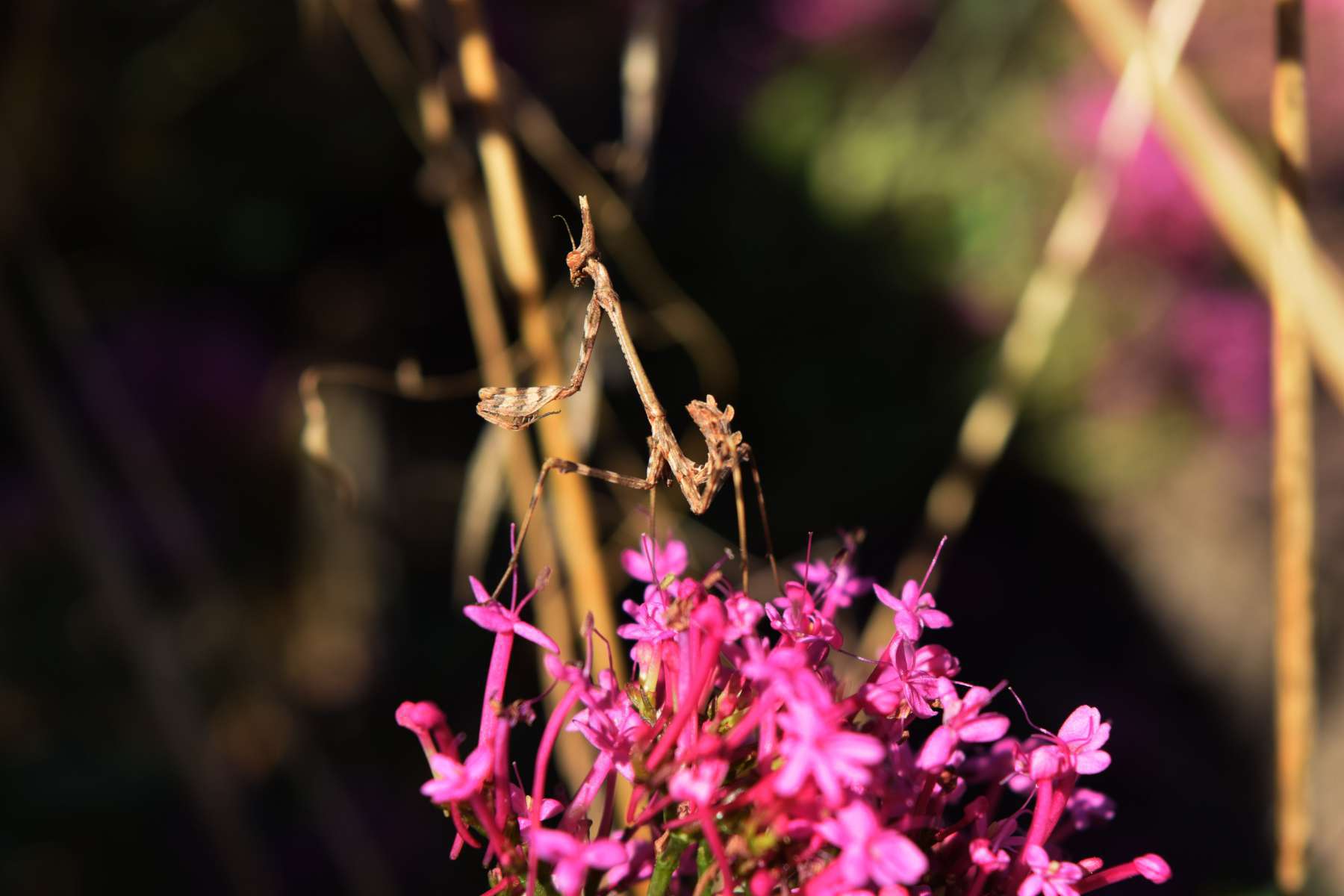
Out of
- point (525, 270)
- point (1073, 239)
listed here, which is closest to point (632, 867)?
point (525, 270)

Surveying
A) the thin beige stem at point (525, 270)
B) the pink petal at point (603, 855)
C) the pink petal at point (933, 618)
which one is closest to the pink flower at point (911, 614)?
the pink petal at point (933, 618)

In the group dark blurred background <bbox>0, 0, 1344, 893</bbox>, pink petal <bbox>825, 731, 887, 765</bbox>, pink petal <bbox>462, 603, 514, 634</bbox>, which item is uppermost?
pink petal <bbox>462, 603, 514, 634</bbox>

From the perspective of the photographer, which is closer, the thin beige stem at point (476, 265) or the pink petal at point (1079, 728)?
the pink petal at point (1079, 728)

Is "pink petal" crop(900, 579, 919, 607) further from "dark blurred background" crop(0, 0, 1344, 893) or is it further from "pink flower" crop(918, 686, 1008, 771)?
"dark blurred background" crop(0, 0, 1344, 893)

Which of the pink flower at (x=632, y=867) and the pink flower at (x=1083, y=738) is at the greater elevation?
the pink flower at (x=632, y=867)

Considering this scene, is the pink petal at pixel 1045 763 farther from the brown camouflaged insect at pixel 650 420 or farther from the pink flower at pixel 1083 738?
the brown camouflaged insect at pixel 650 420

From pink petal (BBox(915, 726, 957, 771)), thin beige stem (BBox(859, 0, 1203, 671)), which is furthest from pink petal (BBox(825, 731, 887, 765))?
thin beige stem (BBox(859, 0, 1203, 671))

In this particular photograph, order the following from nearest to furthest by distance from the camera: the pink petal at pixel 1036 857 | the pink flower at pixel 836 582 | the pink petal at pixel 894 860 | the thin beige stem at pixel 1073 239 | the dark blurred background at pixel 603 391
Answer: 1. the pink petal at pixel 894 860
2. the pink petal at pixel 1036 857
3. the pink flower at pixel 836 582
4. the thin beige stem at pixel 1073 239
5. the dark blurred background at pixel 603 391
